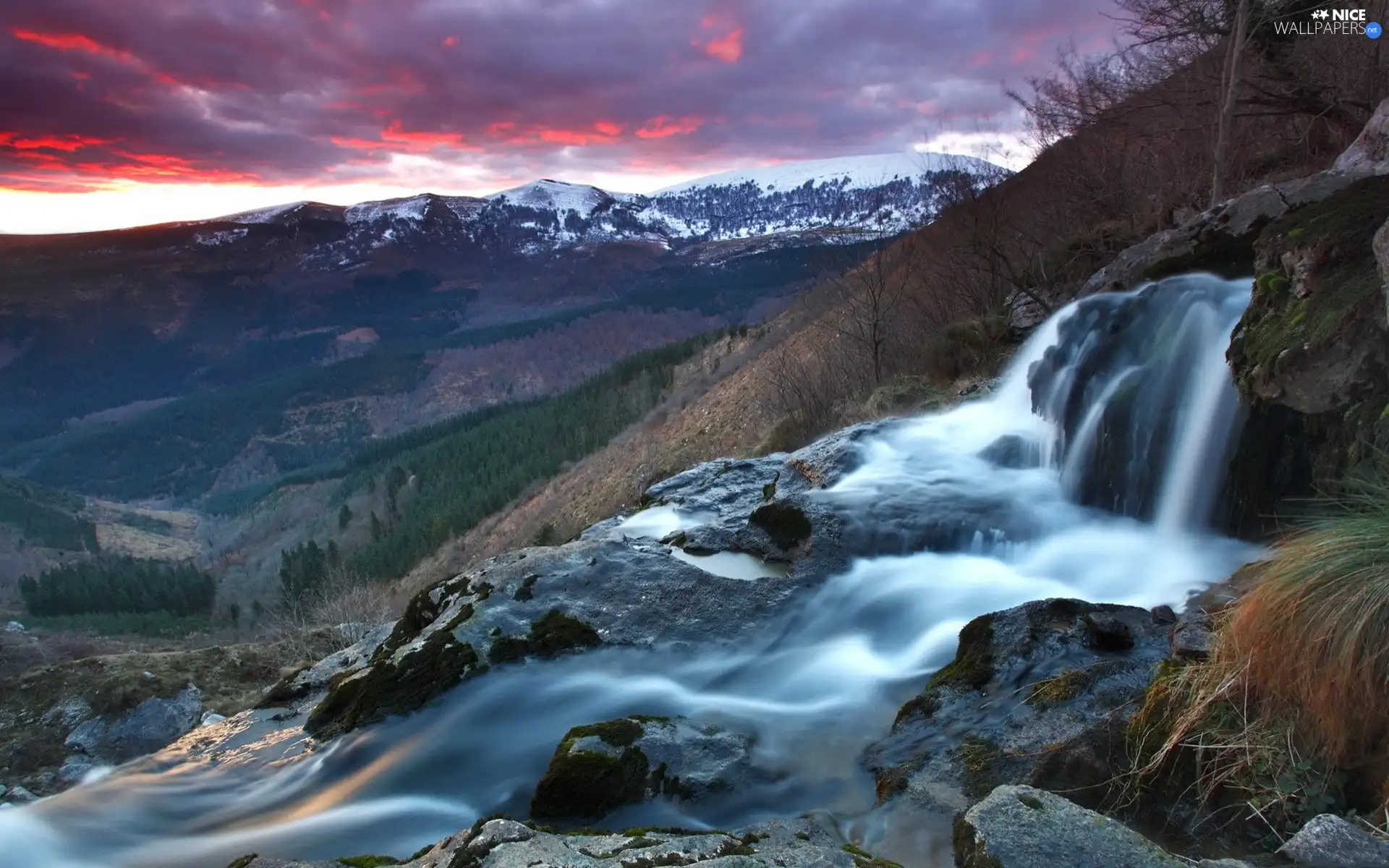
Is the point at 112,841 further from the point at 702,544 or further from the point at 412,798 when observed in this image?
the point at 702,544

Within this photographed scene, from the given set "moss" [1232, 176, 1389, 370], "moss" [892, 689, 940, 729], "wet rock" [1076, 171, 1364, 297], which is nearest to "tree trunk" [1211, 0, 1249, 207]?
"wet rock" [1076, 171, 1364, 297]

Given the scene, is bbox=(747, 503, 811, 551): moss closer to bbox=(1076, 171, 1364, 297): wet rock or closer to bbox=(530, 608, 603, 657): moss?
bbox=(530, 608, 603, 657): moss

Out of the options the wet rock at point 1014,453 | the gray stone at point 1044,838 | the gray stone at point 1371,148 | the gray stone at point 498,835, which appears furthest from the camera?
the wet rock at point 1014,453

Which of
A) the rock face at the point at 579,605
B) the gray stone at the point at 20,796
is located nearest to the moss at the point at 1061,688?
the rock face at the point at 579,605

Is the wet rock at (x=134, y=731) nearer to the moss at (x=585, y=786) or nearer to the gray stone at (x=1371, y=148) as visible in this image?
the moss at (x=585, y=786)

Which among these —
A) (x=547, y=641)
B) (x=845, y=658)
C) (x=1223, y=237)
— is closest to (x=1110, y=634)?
(x=845, y=658)

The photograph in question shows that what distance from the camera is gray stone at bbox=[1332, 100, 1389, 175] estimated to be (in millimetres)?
11383

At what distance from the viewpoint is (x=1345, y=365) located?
26.5 ft

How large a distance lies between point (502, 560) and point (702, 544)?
8.19 ft

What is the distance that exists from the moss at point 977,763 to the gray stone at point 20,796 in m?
9.53

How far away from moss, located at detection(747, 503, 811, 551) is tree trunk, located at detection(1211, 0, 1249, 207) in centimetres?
1169

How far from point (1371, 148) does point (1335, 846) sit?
1272cm

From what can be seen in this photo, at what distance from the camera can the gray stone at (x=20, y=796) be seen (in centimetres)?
863

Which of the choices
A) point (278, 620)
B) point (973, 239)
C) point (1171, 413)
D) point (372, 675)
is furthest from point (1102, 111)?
point (278, 620)
